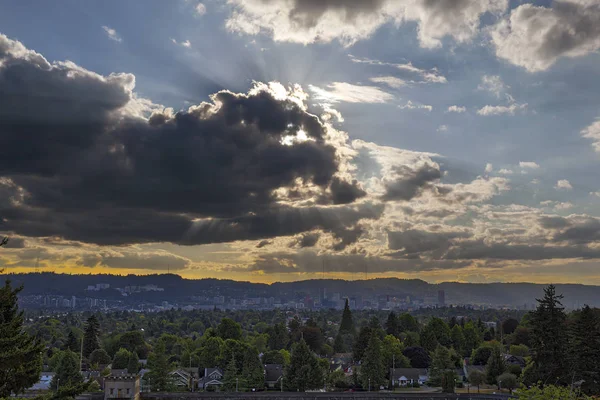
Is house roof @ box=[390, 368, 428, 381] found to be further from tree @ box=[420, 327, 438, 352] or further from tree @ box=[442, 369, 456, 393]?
tree @ box=[420, 327, 438, 352]

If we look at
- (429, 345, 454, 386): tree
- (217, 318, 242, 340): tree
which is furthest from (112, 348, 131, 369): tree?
(429, 345, 454, 386): tree

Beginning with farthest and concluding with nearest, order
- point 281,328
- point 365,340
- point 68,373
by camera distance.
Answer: point 281,328 → point 365,340 → point 68,373

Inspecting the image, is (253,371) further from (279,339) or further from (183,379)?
(279,339)

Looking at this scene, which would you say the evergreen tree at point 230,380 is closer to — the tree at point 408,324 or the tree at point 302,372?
the tree at point 302,372

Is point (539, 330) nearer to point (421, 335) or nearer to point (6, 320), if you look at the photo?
point (6, 320)

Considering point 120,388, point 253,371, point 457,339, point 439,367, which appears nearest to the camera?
point 120,388

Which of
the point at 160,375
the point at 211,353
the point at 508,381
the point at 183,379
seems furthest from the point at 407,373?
the point at 160,375

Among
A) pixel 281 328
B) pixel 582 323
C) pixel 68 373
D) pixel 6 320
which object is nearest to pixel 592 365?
pixel 582 323
